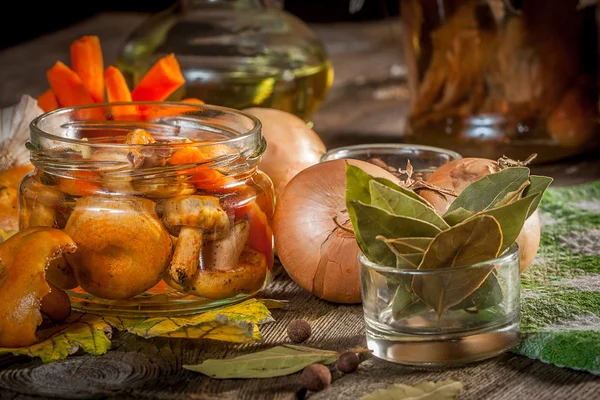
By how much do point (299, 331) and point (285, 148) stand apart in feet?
1.18

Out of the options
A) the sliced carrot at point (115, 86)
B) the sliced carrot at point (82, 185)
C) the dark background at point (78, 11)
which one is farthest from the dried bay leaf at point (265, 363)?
the dark background at point (78, 11)

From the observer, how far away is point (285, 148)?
115 centimetres

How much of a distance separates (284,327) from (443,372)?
187 mm

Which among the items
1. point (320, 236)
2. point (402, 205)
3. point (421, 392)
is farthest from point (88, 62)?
point (421, 392)

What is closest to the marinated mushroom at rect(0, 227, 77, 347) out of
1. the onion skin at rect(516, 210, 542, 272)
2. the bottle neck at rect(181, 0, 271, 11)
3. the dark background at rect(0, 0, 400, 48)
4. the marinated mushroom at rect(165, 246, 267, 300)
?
the marinated mushroom at rect(165, 246, 267, 300)

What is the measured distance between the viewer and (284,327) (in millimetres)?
893

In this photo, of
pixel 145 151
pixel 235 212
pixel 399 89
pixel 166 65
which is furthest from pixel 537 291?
pixel 399 89

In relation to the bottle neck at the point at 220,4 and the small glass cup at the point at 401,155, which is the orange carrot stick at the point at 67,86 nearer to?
the small glass cup at the point at 401,155

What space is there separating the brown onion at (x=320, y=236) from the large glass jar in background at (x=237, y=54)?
0.56 meters

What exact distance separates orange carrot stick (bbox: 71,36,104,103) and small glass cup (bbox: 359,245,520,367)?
1.70 ft

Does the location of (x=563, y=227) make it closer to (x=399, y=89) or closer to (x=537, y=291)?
(x=537, y=291)

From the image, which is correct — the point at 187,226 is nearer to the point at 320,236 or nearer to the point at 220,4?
the point at 320,236

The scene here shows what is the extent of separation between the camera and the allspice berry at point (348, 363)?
0.77 meters

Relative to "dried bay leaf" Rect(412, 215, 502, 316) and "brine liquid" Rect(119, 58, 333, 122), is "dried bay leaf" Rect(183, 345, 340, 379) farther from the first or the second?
"brine liquid" Rect(119, 58, 333, 122)
